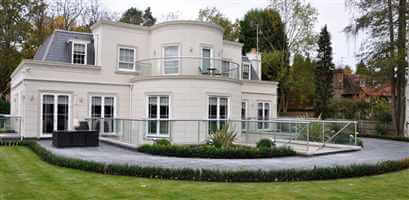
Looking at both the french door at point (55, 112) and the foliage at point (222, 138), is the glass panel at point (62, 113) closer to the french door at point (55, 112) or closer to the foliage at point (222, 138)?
the french door at point (55, 112)

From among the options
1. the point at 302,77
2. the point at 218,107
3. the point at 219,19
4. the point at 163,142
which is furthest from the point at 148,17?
the point at 163,142

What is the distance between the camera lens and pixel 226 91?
17.9 meters

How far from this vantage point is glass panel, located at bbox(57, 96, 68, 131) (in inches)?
740

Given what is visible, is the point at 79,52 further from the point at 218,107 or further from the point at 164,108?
the point at 218,107

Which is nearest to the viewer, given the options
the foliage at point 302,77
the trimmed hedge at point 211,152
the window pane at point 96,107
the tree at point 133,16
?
the trimmed hedge at point 211,152

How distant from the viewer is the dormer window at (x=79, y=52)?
20.4m

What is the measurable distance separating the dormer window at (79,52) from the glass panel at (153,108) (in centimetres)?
568

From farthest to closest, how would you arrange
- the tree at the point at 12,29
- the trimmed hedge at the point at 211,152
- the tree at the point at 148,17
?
the tree at the point at 148,17
the tree at the point at 12,29
the trimmed hedge at the point at 211,152

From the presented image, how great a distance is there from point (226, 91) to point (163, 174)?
9.58 meters

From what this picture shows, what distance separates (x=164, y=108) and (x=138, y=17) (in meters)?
36.1

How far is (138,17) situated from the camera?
1986 inches

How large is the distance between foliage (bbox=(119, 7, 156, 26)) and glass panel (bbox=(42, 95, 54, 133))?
29730 millimetres

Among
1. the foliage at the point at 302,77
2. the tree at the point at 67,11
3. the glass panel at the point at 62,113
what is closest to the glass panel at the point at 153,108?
the glass panel at the point at 62,113

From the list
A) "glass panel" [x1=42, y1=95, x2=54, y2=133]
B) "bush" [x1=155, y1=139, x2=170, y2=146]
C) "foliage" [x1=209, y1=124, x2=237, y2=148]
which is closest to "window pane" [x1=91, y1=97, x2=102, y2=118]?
"glass panel" [x1=42, y1=95, x2=54, y2=133]
